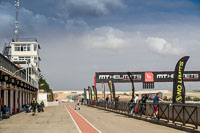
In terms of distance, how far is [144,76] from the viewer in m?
62.4

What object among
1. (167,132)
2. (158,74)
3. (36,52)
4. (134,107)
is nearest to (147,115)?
(134,107)

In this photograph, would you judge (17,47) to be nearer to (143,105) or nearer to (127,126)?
(143,105)

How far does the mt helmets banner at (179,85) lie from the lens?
1842cm

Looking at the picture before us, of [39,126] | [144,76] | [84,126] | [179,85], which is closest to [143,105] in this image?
[179,85]

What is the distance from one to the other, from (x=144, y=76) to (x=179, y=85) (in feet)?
145

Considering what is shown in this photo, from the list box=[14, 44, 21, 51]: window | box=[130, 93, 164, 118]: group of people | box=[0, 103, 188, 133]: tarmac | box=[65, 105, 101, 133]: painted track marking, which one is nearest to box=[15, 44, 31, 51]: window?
box=[14, 44, 21, 51]: window

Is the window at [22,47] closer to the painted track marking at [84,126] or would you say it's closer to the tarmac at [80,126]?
the tarmac at [80,126]

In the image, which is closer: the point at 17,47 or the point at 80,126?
the point at 80,126

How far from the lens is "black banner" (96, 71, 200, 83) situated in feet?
203

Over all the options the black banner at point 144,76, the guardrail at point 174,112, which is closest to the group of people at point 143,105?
the guardrail at point 174,112

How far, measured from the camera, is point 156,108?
19.8 metres

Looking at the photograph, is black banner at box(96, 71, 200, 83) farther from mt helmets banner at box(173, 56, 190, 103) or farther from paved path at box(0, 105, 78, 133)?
mt helmets banner at box(173, 56, 190, 103)

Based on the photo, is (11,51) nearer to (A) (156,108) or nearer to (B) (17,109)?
(B) (17,109)

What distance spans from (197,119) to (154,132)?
2085mm
